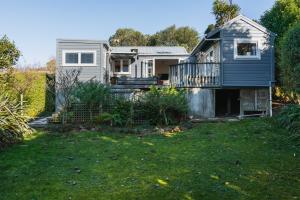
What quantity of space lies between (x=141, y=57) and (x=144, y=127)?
52.3 feet

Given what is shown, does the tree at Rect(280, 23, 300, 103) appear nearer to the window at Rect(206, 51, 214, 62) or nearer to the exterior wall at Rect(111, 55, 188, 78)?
the window at Rect(206, 51, 214, 62)

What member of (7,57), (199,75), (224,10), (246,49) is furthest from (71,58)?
(224,10)

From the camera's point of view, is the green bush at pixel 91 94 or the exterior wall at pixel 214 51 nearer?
the green bush at pixel 91 94

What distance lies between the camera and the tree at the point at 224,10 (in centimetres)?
3155

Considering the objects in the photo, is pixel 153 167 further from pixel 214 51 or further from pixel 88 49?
pixel 88 49

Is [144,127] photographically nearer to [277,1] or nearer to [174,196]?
[174,196]

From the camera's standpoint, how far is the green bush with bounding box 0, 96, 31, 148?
1091cm

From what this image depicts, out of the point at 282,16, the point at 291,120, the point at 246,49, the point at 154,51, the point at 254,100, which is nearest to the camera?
the point at 291,120

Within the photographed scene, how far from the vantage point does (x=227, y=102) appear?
69.3 ft

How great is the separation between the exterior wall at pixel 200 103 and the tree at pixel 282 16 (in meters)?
7.44

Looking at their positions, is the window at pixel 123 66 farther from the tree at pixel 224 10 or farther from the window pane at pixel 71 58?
the tree at pixel 224 10

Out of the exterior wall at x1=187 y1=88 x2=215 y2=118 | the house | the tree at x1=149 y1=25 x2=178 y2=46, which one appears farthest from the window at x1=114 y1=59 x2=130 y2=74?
Result: the tree at x1=149 y1=25 x2=178 y2=46

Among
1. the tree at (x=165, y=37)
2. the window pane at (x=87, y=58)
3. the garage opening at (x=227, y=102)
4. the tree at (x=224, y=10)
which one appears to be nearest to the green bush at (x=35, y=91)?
the window pane at (x=87, y=58)

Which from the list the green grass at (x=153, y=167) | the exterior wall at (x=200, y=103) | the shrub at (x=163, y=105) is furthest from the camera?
the exterior wall at (x=200, y=103)
